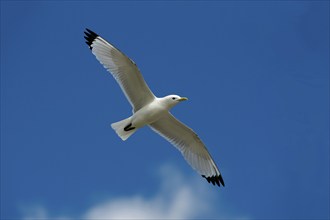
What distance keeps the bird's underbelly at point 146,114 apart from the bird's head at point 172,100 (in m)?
0.14

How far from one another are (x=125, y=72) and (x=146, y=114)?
773 mm

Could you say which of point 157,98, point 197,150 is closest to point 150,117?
point 157,98

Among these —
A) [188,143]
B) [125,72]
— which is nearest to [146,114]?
[125,72]

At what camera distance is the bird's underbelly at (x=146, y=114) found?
11477 millimetres

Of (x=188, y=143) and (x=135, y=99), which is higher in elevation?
(x=135, y=99)

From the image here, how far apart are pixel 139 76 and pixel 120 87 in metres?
0.45

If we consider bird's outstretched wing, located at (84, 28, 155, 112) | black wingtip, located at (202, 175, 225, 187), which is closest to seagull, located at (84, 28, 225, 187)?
bird's outstretched wing, located at (84, 28, 155, 112)

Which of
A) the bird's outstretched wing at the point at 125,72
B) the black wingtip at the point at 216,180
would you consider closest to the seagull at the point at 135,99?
the bird's outstretched wing at the point at 125,72

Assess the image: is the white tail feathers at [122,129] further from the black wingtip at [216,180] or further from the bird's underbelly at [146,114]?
the black wingtip at [216,180]

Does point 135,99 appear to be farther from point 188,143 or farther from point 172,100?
point 188,143

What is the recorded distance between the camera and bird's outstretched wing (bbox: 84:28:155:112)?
37.3 ft

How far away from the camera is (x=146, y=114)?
1148cm

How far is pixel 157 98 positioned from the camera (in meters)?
11.6

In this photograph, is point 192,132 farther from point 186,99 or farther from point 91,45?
point 91,45
